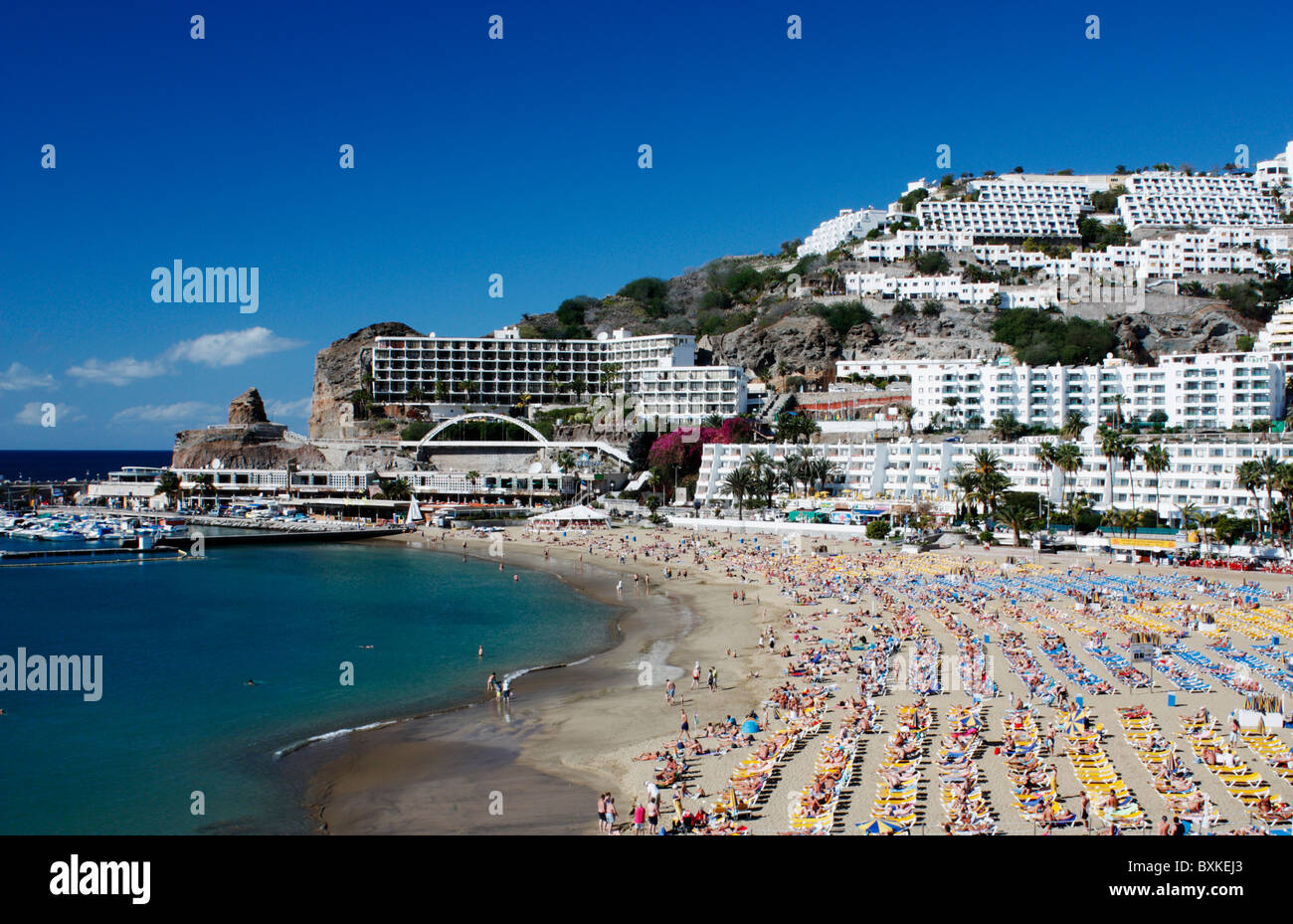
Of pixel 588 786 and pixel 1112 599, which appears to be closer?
pixel 588 786

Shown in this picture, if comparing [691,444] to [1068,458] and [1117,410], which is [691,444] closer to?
[1117,410]

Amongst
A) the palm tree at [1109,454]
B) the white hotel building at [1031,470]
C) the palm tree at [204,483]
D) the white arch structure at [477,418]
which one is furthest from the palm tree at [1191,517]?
the palm tree at [204,483]

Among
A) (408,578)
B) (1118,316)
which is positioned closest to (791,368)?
(1118,316)

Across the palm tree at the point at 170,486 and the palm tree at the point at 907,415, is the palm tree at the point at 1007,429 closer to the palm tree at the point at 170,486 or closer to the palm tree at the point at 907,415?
the palm tree at the point at 907,415

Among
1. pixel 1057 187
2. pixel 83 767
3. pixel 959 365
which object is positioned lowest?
pixel 83 767

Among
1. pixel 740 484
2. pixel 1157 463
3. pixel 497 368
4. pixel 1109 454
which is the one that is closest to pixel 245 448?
pixel 497 368
